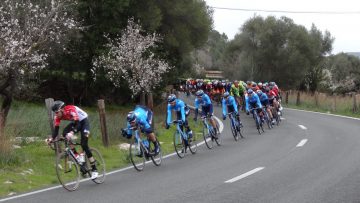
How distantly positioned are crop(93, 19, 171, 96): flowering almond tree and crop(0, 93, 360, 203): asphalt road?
15.9 m

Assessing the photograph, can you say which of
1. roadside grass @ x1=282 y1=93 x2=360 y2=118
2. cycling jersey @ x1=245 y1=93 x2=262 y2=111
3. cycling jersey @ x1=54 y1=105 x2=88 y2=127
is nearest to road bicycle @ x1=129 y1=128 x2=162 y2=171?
cycling jersey @ x1=54 y1=105 x2=88 y2=127

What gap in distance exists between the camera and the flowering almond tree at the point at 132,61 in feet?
105

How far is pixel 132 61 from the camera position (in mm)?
32812

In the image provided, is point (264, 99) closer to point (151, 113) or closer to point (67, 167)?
point (151, 113)

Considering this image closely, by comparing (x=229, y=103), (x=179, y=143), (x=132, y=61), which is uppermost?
(x=132, y=61)

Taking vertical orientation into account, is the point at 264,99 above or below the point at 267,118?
above

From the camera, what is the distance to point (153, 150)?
12.9m

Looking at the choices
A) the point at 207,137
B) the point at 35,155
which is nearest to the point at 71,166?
the point at 35,155

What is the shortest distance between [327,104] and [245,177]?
95.4ft

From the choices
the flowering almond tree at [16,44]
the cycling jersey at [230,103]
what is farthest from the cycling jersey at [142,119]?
the cycling jersey at [230,103]

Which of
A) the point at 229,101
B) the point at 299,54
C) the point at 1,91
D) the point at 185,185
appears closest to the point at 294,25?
the point at 299,54

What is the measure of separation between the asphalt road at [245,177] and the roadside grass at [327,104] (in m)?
17.3

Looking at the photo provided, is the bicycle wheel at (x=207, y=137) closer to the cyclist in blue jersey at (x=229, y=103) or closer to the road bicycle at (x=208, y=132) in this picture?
the road bicycle at (x=208, y=132)

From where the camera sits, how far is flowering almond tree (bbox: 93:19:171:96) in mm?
32156
